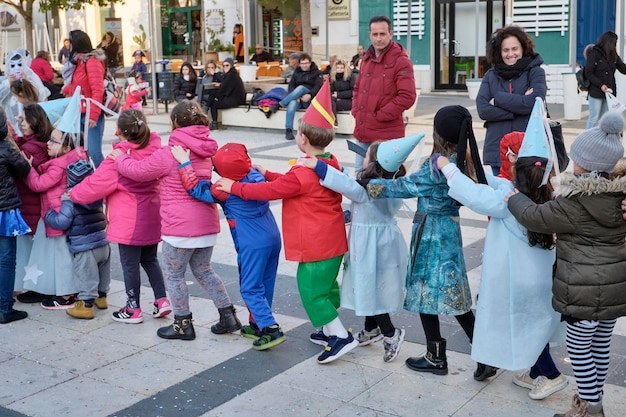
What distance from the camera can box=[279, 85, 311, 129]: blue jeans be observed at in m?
14.6

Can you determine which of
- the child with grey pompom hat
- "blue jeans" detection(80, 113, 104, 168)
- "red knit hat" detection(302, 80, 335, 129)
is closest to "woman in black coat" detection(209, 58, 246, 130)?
"blue jeans" detection(80, 113, 104, 168)

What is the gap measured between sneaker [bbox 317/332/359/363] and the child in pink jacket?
6.53 feet

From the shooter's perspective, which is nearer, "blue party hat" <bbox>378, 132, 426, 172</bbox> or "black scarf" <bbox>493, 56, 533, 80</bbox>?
"blue party hat" <bbox>378, 132, 426, 172</bbox>

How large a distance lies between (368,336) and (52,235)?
223 cm

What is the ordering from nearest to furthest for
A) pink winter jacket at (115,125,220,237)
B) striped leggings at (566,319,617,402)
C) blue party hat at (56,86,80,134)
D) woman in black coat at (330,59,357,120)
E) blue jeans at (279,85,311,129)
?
striped leggings at (566,319,617,402)
pink winter jacket at (115,125,220,237)
blue party hat at (56,86,80,134)
woman in black coat at (330,59,357,120)
blue jeans at (279,85,311,129)

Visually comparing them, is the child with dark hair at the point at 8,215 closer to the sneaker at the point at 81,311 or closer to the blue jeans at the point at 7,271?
the blue jeans at the point at 7,271

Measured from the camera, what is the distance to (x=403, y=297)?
478 cm

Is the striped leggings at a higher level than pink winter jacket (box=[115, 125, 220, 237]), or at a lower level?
lower

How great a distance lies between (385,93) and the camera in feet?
24.0

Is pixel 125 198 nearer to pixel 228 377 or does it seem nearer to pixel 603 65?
pixel 228 377

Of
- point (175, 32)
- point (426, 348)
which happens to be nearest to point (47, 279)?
point (426, 348)

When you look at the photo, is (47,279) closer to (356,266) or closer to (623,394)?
(356,266)

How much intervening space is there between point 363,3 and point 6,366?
69.2 feet

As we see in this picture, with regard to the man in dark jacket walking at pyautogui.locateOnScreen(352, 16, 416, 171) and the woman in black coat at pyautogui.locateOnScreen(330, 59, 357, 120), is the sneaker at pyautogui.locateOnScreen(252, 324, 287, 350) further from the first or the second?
the woman in black coat at pyautogui.locateOnScreen(330, 59, 357, 120)
